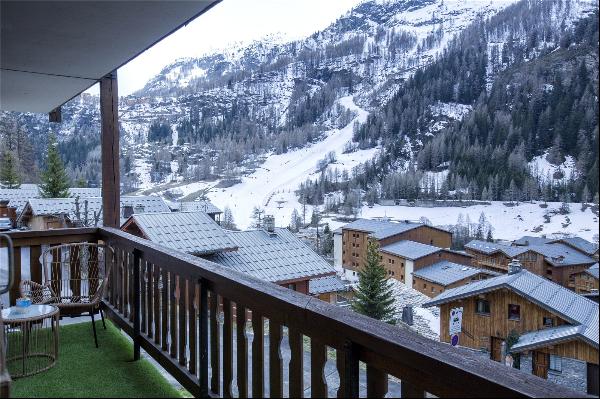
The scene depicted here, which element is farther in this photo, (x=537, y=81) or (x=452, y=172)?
(x=452, y=172)

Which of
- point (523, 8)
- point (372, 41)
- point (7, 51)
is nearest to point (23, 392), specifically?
point (7, 51)

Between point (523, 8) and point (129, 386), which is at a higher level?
point (523, 8)

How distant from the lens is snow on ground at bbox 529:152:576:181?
156cm

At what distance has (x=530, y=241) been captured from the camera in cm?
197

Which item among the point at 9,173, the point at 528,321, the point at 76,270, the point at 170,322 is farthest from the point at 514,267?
the point at 9,173

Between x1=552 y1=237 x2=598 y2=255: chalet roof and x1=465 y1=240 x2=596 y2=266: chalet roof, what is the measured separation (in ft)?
0.05

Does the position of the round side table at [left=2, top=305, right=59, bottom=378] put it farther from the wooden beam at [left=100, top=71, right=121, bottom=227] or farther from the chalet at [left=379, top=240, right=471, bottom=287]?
the chalet at [left=379, top=240, right=471, bottom=287]

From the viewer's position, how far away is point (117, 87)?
464cm

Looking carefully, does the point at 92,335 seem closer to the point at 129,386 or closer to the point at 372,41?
the point at 129,386

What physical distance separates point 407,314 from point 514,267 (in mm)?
625

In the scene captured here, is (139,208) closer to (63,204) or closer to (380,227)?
(63,204)

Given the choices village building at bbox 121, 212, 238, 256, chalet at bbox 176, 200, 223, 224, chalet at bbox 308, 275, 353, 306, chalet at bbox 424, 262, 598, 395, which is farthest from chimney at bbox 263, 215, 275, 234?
chalet at bbox 424, 262, 598, 395

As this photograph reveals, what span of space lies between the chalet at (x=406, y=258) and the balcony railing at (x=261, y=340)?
0.76 m

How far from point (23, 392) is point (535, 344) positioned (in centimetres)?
278
